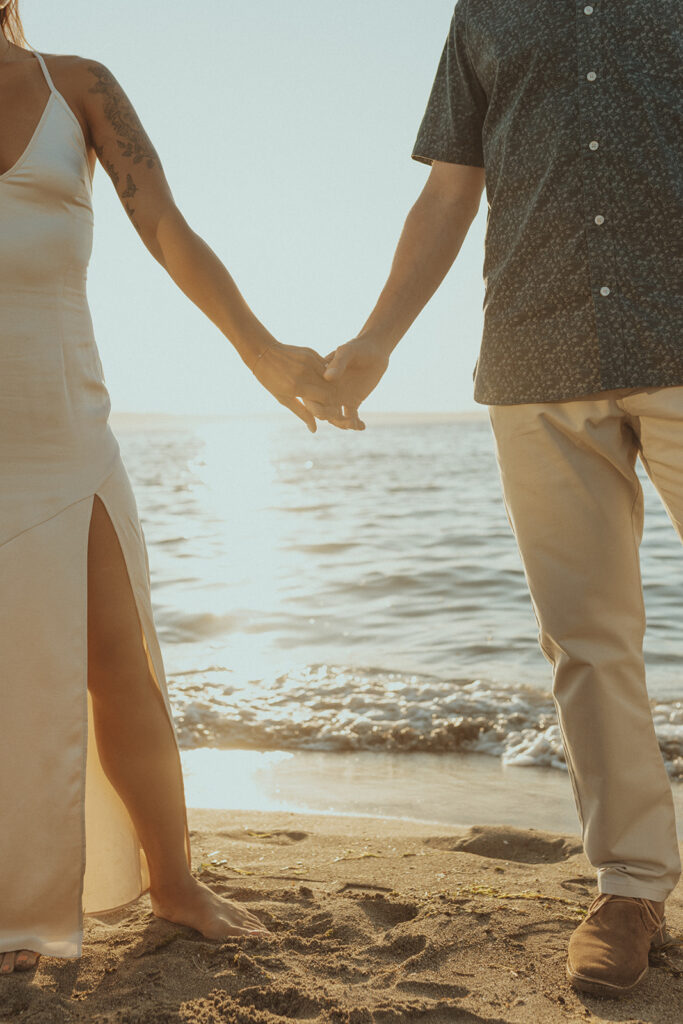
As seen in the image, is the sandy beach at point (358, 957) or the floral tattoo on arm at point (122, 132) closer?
the sandy beach at point (358, 957)

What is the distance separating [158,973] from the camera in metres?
2.06

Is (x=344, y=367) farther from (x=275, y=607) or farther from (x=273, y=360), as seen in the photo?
(x=275, y=607)

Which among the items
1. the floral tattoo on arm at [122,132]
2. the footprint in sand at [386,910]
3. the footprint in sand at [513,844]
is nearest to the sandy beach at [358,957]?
the footprint in sand at [386,910]

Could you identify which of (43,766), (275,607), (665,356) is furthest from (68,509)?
(275,607)

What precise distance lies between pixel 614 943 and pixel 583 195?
61.9 inches

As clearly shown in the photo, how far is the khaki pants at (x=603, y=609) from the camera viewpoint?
220cm

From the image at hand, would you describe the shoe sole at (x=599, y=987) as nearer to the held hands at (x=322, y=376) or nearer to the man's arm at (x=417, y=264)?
the held hands at (x=322, y=376)

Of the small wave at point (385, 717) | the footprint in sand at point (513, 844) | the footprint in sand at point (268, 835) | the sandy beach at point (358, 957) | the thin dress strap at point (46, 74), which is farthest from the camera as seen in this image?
the small wave at point (385, 717)

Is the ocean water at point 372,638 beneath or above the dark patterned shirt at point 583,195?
beneath

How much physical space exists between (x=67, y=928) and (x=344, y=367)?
4.77 feet

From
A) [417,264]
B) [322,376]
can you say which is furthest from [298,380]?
[417,264]

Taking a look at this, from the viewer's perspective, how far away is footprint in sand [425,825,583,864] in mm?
3207

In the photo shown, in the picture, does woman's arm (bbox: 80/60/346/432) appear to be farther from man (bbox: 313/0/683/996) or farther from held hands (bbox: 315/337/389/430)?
man (bbox: 313/0/683/996)

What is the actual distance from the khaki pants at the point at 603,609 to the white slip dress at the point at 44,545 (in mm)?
1011
